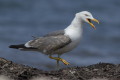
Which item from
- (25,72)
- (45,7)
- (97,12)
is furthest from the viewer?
(45,7)

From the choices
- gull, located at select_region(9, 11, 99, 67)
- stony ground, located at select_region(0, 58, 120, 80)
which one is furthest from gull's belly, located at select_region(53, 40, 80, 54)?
stony ground, located at select_region(0, 58, 120, 80)

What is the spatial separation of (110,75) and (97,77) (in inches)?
12.1

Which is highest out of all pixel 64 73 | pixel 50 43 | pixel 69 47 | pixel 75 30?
pixel 75 30

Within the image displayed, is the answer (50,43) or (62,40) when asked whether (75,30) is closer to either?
(62,40)

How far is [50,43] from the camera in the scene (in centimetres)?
1041

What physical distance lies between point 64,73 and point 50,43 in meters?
1.72

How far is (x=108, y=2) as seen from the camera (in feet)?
95.5

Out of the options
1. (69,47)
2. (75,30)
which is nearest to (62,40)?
(69,47)

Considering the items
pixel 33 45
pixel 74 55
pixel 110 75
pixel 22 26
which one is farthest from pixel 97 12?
pixel 110 75

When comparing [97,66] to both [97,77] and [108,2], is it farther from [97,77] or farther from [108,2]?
[108,2]

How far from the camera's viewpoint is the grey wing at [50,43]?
1029 centimetres

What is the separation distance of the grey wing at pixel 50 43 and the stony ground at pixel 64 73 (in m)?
1.17

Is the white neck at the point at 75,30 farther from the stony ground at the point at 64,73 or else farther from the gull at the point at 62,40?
the stony ground at the point at 64,73

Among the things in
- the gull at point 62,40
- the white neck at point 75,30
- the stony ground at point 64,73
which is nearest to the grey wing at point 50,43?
the gull at point 62,40
